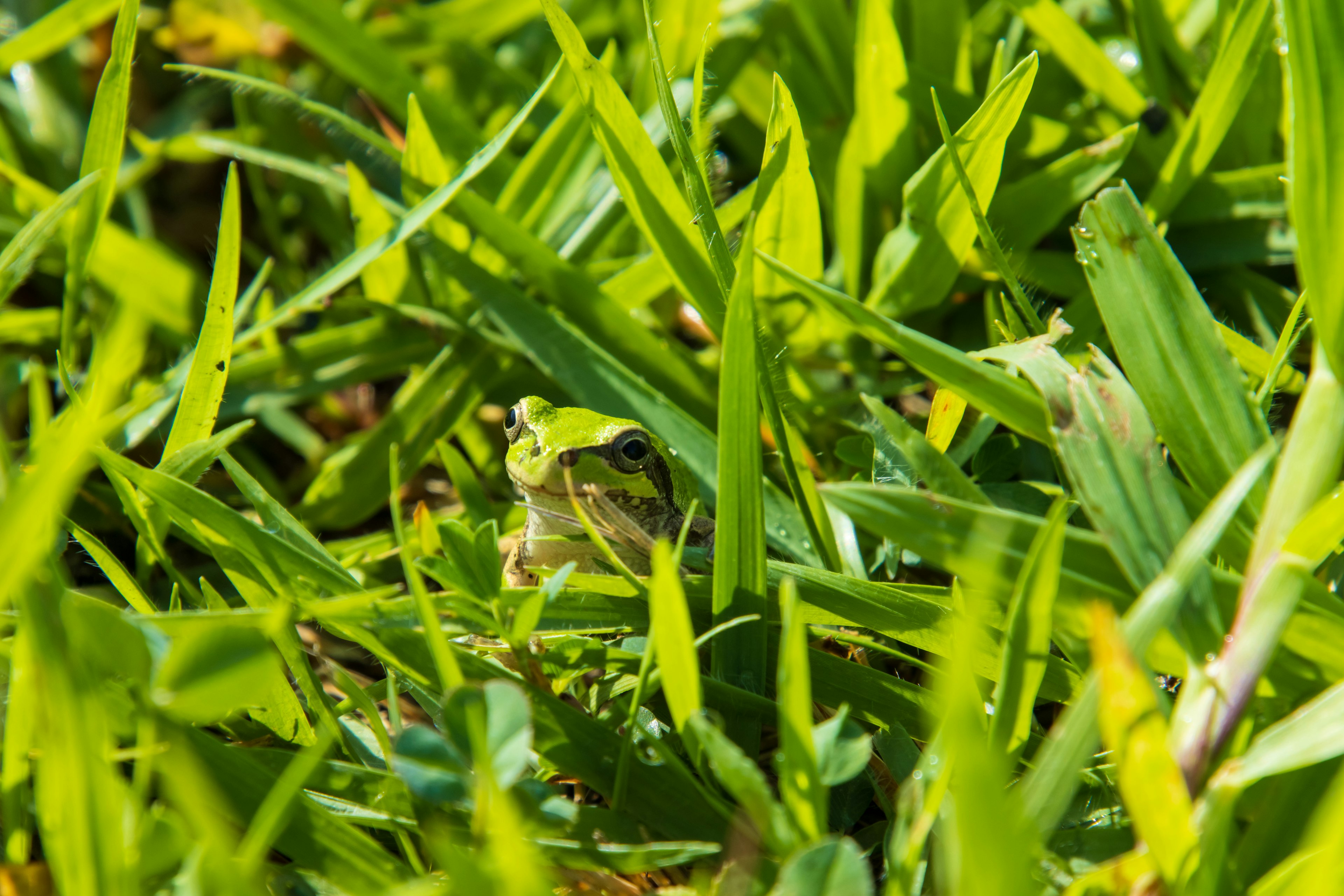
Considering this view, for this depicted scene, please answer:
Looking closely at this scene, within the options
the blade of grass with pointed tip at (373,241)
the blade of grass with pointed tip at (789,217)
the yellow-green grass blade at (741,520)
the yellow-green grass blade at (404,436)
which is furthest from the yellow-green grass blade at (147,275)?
the yellow-green grass blade at (741,520)

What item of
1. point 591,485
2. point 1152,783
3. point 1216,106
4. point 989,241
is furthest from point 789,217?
point 1152,783

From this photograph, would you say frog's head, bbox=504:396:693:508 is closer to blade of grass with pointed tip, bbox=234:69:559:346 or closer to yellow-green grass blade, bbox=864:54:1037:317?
blade of grass with pointed tip, bbox=234:69:559:346

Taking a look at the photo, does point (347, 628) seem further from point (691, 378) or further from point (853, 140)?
point (853, 140)

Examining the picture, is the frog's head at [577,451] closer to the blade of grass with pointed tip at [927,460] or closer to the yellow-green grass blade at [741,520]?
the yellow-green grass blade at [741,520]

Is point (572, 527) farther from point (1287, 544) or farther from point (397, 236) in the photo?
point (1287, 544)

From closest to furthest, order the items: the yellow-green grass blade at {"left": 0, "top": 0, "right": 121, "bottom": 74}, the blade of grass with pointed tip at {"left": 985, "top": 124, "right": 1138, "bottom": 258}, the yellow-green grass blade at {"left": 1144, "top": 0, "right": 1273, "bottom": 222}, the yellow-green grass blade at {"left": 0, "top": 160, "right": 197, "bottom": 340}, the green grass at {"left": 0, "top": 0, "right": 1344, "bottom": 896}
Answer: the green grass at {"left": 0, "top": 0, "right": 1344, "bottom": 896}
the yellow-green grass blade at {"left": 1144, "top": 0, "right": 1273, "bottom": 222}
the blade of grass with pointed tip at {"left": 985, "top": 124, "right": 1138, "bottom": 258}
the yellow-green grass blade at {"left": 0, "top": 160, "right": 197, "bottom": 340}
the yellow-green grass blade at {"left": 0, "top": 0, "right": 121, "bottom": 74}

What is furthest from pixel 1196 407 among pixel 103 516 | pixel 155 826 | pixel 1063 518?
pixel 103 516

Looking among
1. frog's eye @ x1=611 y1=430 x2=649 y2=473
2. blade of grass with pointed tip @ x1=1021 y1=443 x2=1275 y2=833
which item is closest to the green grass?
blade of grass with pointed tip @ x1=1021 y1=443 x2=1275 y2=833
